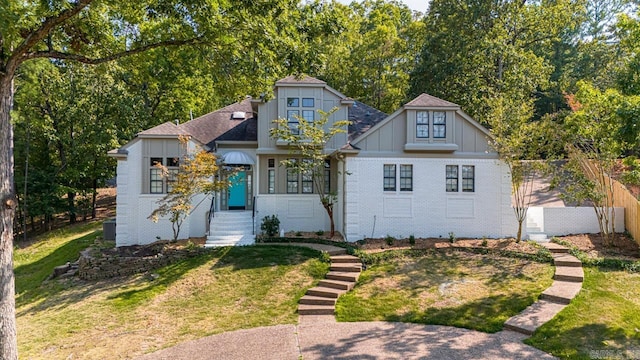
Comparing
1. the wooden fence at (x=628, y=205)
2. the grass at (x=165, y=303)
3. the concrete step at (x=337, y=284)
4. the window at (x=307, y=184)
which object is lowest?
the grass at (x=165, y=303)

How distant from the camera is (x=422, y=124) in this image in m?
14.0

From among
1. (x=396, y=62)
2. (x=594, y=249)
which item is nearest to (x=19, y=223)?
(x=396, y=62)

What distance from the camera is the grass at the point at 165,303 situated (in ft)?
26.0

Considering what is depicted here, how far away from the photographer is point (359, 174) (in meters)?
13.9

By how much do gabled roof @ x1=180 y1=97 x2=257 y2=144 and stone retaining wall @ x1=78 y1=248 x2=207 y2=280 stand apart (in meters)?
6.38

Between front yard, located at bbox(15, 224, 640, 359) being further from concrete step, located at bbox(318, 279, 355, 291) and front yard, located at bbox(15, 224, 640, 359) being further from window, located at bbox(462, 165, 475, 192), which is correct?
window, located at bbox(462, 165, 475, 192)

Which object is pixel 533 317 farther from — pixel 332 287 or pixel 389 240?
pixel 389 240

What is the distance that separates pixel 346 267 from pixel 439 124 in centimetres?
711

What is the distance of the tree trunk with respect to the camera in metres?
6.59

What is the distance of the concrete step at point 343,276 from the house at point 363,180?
3135 mm

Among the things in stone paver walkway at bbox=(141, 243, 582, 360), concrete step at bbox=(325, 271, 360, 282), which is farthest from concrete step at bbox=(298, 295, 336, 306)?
concrete step at bbox=(325, 271, 360, 282)

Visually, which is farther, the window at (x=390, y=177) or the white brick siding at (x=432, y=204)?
the window at (x=390, y=177)

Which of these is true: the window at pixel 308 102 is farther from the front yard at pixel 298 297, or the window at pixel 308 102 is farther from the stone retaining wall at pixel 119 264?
the stone retaining wall at pixel 119 264

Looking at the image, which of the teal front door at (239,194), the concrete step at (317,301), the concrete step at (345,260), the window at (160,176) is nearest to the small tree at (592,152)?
the concrete step at (345,260)
